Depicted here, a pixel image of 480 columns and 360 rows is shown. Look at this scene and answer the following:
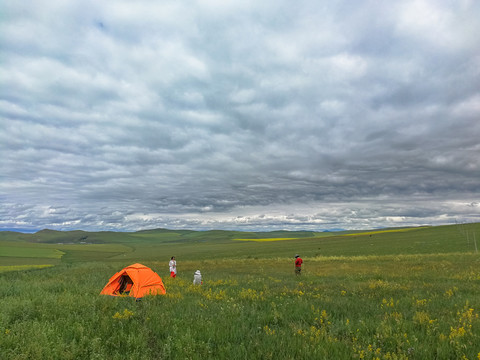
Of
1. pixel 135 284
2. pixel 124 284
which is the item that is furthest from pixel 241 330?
pixel 124 284

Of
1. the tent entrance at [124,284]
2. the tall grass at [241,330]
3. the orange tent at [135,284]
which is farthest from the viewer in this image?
the tent entrance at [124,284]

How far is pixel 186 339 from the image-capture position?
23.7ft

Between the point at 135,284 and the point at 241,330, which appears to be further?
the point at 135,284

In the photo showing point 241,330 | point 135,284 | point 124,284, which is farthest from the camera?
point 124,284

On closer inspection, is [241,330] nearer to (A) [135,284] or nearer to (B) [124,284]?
(A) [135,284]

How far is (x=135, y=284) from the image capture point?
576 inches

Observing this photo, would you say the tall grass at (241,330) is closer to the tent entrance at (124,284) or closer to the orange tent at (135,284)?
the orange tent at (135,284)

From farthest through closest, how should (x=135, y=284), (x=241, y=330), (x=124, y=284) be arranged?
(x=124, y=284)
(x=135, y=284)
(x=241, y=330)

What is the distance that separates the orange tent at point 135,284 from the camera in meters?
14.6

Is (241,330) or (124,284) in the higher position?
(241,330)

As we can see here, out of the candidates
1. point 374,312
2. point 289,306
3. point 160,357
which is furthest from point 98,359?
point 374,312

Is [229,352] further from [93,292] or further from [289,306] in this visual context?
[93,292]

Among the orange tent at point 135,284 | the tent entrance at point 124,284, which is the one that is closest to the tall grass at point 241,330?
the orange tent at point 135,284

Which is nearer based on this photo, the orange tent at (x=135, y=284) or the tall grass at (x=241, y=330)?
the tall grass at (x=241, y=330)
